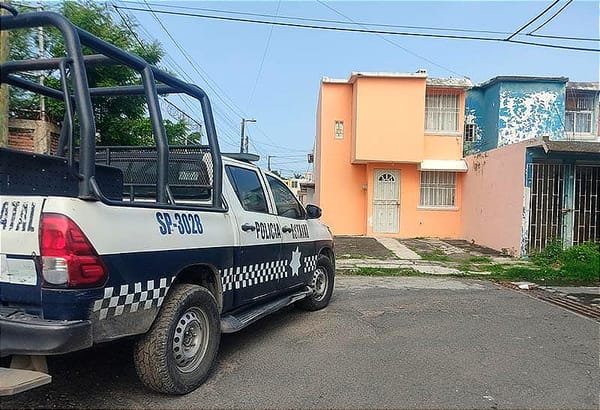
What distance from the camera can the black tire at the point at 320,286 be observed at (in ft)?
22.2

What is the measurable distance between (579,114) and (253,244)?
1936cm

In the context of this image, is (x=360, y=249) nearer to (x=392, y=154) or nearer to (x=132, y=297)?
(x=392, y=154)

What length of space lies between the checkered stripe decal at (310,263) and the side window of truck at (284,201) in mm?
550

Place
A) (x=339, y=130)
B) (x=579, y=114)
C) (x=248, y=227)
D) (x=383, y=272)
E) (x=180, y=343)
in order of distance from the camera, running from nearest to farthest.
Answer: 1. (x=180, y=343)
2. (x=248, y=227)
3. (x=383, y=272)
4. (x=339, y=130)
5. (x=579, y=114)

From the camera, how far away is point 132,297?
335 centimetres

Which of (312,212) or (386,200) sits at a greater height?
(386,200)

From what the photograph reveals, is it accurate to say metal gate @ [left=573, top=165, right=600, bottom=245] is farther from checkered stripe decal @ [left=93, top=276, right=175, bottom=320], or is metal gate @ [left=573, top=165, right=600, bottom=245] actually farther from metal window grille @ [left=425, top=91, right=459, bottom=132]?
checkered stripe decal @ [left=93, top=276, right=175, bottom=320]

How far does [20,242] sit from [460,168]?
16665 mm

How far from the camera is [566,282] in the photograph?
33.8 feet

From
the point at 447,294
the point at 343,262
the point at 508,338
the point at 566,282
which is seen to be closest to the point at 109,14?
the point at 343,262

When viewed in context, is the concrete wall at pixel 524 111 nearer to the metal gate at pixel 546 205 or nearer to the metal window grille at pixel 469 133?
the metal window grille at pixel 469 133

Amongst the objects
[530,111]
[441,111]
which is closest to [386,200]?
[441,111]

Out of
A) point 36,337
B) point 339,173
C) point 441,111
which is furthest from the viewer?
point 339,173

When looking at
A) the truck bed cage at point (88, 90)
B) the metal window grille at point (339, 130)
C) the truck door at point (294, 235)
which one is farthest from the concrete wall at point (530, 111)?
the truck bed cage at point (88, 90)
